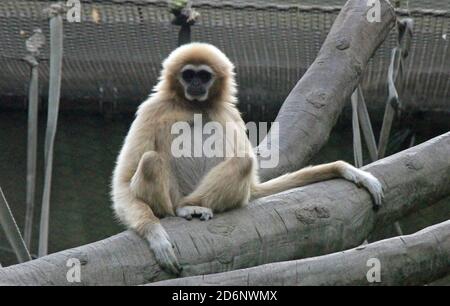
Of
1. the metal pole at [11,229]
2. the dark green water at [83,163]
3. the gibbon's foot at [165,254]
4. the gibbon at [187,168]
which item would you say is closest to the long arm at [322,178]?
the gibbon at [187,168]

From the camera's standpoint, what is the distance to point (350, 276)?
387 cm

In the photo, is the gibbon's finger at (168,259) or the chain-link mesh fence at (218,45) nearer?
the gibbon's finger at (168,259)

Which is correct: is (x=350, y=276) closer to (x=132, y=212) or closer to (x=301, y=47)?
(x=132, y=212)

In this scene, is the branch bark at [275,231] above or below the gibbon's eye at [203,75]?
below

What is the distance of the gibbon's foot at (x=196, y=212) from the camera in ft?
15.7

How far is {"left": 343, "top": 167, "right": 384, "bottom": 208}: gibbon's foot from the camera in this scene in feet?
16.0

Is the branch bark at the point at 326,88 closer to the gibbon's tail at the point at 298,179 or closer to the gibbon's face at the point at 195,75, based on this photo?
the gibbon's tail at the point at 298,179

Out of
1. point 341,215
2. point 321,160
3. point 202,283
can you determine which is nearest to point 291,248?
point 341,215

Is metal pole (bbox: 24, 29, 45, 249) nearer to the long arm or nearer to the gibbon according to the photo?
the gibbon

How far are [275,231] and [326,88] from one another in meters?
1.49

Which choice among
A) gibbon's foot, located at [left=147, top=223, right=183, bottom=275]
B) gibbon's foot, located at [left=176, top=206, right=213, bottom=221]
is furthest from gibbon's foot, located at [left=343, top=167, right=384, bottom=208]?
gibbon's foot, located at [left=147, top=223, right=183, bottom=275]

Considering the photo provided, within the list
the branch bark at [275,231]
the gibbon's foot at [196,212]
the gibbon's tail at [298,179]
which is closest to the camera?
the branch bark at [275,231]

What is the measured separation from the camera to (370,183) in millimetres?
4895

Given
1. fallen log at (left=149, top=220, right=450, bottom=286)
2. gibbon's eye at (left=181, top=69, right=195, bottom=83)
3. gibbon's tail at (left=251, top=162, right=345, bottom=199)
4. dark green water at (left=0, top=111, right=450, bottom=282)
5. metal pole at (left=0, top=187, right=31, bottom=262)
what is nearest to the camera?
fallen log at (left=149, top=220, right=450, bottom=286)
